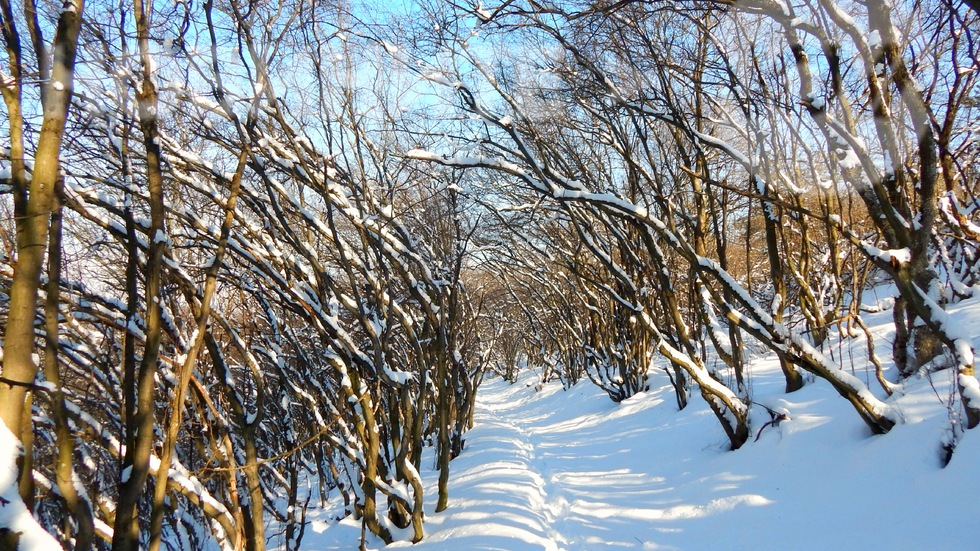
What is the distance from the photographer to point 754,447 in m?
4.99

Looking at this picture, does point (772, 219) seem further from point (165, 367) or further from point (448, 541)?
point (165, 367)

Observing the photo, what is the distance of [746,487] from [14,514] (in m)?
4.71

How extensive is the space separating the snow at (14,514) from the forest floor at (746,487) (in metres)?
3.09

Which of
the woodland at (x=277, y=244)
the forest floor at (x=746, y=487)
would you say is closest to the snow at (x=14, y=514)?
the woodland at (x=277, y=244)

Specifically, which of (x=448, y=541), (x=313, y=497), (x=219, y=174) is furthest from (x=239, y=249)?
(x=313, y=497)

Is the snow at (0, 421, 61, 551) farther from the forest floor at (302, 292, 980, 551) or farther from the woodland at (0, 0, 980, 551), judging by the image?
the forest floor at (302, 292, 980, 551)

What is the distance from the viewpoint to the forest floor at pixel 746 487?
3.15 meters

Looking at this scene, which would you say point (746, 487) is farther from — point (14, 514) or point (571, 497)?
point (14, 514)

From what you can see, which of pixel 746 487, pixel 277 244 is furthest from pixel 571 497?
pixel 277 244

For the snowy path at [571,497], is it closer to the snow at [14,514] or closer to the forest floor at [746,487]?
the forest floor at [746,487]

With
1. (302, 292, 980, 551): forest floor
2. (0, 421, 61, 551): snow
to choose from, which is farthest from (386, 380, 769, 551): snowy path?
(0, 421, 61, 551): snow

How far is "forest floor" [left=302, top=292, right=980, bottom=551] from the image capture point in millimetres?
3152

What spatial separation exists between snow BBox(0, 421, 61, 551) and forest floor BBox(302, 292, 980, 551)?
3091mm

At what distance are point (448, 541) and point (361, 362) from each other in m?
1.74
